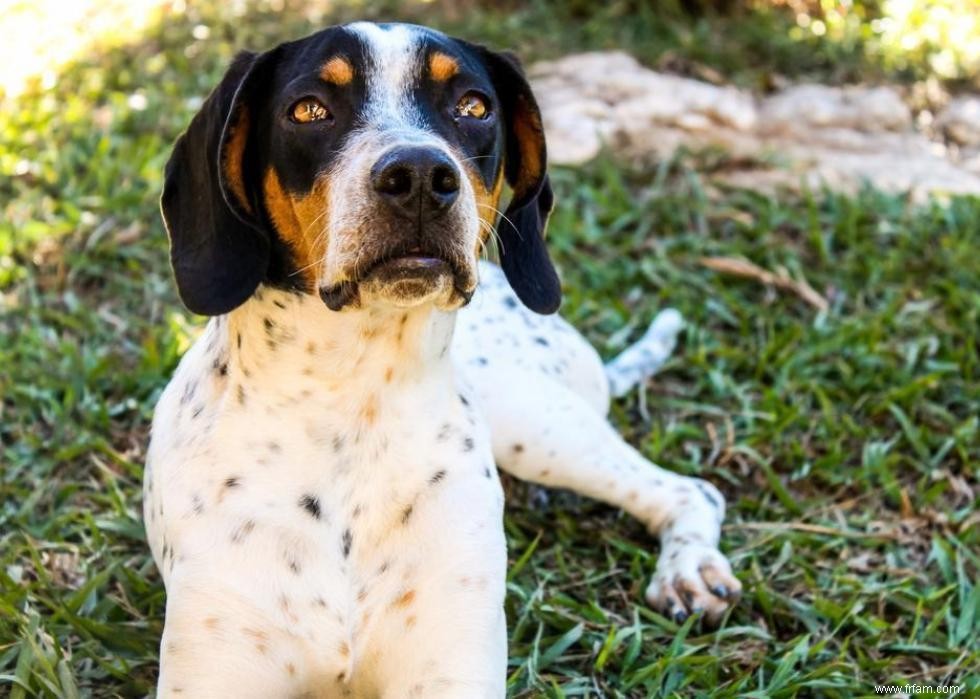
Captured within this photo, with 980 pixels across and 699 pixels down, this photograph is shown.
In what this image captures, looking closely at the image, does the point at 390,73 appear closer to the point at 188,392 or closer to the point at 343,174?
the point at 343,174

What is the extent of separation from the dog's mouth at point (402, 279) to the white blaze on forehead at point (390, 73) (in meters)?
0.37

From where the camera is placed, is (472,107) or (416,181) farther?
(472,107)

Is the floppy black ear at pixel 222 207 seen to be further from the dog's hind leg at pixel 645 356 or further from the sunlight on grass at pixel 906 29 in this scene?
the sunlight on grass at pixel 906 29

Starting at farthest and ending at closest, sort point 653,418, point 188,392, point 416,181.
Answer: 1. point 653,418
2. point 188,392
3. point 416,181

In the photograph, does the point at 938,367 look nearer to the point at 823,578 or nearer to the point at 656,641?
the point at 823,578

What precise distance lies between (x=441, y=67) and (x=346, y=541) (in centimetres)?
112

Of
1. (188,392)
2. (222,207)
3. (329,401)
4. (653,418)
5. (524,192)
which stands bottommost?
(653,418)

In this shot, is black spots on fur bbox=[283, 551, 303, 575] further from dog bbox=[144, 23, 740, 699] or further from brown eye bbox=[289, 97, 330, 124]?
brown eye bbox=[289, 97, 330, 124]

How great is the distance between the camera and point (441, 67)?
10.4 feet

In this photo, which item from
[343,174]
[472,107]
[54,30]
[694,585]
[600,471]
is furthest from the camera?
[54,30]

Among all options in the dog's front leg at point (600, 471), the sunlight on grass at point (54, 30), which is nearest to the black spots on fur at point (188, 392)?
the dog's front leg at point (600, 471)

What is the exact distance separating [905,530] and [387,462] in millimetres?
2236

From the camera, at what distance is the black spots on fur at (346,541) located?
123 inches

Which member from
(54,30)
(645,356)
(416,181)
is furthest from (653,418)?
(54,30)
